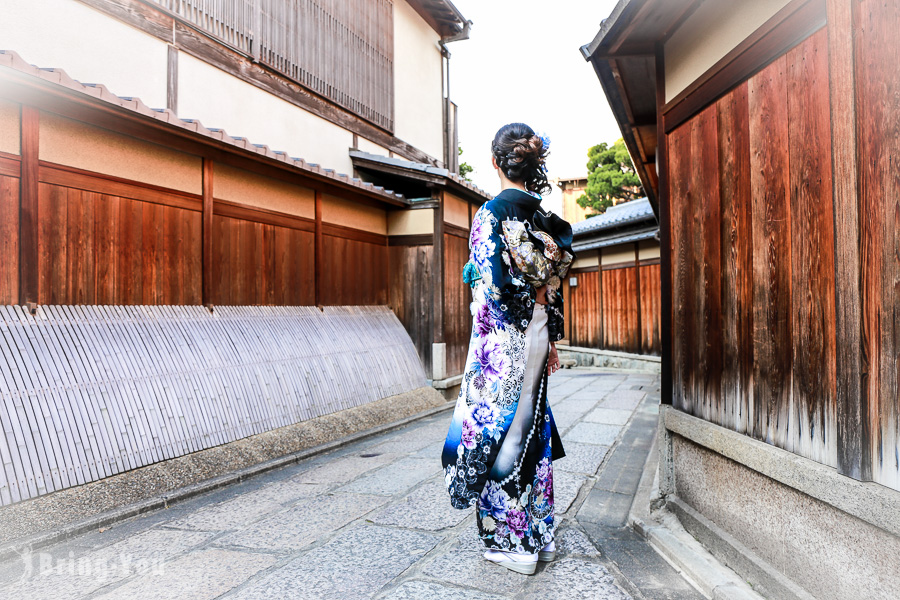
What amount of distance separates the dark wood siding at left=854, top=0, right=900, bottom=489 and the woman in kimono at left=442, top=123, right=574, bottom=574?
1.49m

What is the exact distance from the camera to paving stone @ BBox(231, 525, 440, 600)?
9.11 feet

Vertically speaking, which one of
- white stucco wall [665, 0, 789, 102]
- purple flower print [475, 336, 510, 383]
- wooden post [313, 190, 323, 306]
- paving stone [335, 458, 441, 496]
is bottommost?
paving stone [335, 458, 441, 496]

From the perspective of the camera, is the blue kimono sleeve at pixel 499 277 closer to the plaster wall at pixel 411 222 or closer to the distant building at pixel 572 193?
the plaster wall at pixel 411 222


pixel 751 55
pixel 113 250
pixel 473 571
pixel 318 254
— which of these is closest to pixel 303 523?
pixel 473 571

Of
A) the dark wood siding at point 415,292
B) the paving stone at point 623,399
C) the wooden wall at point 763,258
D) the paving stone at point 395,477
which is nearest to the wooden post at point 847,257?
the wooden wall at point 763,258

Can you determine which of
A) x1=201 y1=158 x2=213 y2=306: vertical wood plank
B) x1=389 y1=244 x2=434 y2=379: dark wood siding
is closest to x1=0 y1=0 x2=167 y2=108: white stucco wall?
x1=201 y1=158 x2=213 y2=306: vertical wood plank

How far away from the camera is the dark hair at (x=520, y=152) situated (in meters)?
3.20

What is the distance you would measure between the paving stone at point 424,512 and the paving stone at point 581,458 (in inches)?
53.2

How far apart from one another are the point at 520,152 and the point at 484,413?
4.98 ft

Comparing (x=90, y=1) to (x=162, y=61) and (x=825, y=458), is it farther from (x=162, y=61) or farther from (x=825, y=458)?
(x=825, y=458)

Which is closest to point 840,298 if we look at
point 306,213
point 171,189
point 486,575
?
point 486,575

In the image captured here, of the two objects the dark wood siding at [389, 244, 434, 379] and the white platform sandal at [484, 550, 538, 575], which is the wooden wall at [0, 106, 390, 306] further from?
the white platform sandal at [484, 550, 538, 575]

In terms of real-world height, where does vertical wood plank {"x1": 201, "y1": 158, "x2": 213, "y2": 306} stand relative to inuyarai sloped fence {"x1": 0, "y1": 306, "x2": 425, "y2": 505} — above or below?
above

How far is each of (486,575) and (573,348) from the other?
627 inches
